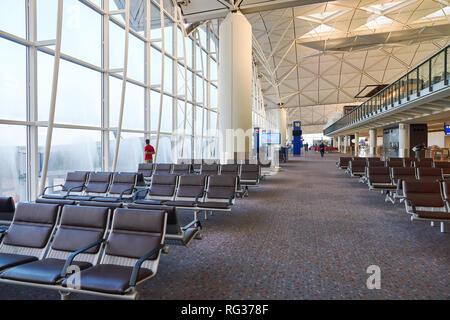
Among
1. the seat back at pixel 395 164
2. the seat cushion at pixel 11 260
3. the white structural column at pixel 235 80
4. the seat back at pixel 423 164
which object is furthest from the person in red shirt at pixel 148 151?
the seat back at pixel 423 164

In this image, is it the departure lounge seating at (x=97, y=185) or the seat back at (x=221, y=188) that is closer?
the seat back at (x=221, y=188)

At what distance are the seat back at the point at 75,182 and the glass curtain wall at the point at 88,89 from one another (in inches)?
28.5

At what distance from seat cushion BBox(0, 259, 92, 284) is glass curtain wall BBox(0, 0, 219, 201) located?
525 centimetres

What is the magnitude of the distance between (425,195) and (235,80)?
896 cm

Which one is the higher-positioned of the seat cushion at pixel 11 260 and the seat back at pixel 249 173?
the seat back at pixel 249 173

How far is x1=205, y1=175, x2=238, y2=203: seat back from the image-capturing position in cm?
670

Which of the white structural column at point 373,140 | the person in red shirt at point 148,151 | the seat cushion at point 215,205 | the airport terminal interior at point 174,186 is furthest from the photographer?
the white structural column at point 373,140

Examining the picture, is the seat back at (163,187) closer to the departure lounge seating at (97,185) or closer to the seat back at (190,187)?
the seat back at (190,187)

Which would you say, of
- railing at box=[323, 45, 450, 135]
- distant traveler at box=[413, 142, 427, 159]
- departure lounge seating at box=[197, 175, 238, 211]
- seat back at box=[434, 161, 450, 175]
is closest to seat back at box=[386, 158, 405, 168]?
seat back at box=[434, 161, 450, 175]

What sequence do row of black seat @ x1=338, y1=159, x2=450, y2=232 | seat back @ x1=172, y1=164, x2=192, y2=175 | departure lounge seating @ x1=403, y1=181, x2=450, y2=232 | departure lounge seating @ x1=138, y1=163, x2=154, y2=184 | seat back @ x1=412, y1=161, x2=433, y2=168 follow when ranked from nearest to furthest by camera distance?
row of black seat @ x1=338, y1=159, x2=450, y2=232 < departure lounge seating @ x1=403, y1=181, x2=450, y2=232 < departure lounge seating @ x1=138, y1=163, x2=154, y2=184 < seat back @ x1=172, y1=164, x2=192, y2=175 < seat back @ x1=412, y1=161, x2=433, y2=168

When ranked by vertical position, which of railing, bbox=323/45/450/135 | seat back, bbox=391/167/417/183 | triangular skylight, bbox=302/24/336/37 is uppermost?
triangular skylight, bbox=302/24/336/37

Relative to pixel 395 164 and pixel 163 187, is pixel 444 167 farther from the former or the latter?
pixel 163 187

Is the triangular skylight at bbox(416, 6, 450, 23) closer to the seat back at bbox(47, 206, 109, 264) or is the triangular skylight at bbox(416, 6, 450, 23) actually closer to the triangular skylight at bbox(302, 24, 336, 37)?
the triangular skylight at bbox(302, 24, 336, 37)

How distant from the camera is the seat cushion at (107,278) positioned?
254cm
